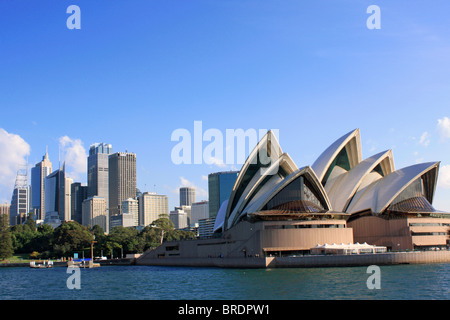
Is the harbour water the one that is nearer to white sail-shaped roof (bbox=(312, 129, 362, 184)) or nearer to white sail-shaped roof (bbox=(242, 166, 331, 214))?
white sail-shaped roof (bbox=(242, 166, 331, 214))

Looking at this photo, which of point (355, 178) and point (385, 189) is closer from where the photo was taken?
point (385, 189)

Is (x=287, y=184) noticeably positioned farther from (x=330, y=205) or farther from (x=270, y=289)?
(x=270, y=289)

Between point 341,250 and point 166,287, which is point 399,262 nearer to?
point 341,250

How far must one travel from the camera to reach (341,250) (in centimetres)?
5881

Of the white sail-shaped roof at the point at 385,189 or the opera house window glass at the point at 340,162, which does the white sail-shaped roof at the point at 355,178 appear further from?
the white sail-shaped roof at the point at 385,189

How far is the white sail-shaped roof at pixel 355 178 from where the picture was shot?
7069 centimetres

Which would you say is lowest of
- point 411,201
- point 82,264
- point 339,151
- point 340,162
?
point 82,264

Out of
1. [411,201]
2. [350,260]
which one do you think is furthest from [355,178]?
[350,260]

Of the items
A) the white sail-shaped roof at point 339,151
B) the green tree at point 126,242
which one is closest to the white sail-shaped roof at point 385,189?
the white sail-shaped roof at point 339,151

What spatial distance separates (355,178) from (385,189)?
14.6 ft

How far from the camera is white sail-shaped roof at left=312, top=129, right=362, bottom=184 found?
71.2 meters

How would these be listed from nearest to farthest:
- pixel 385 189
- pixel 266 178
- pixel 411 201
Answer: pixel 411 201, pixel 385 189, pixel 266 178

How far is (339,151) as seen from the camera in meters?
71.7

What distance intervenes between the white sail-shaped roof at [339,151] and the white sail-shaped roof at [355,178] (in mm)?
1667
